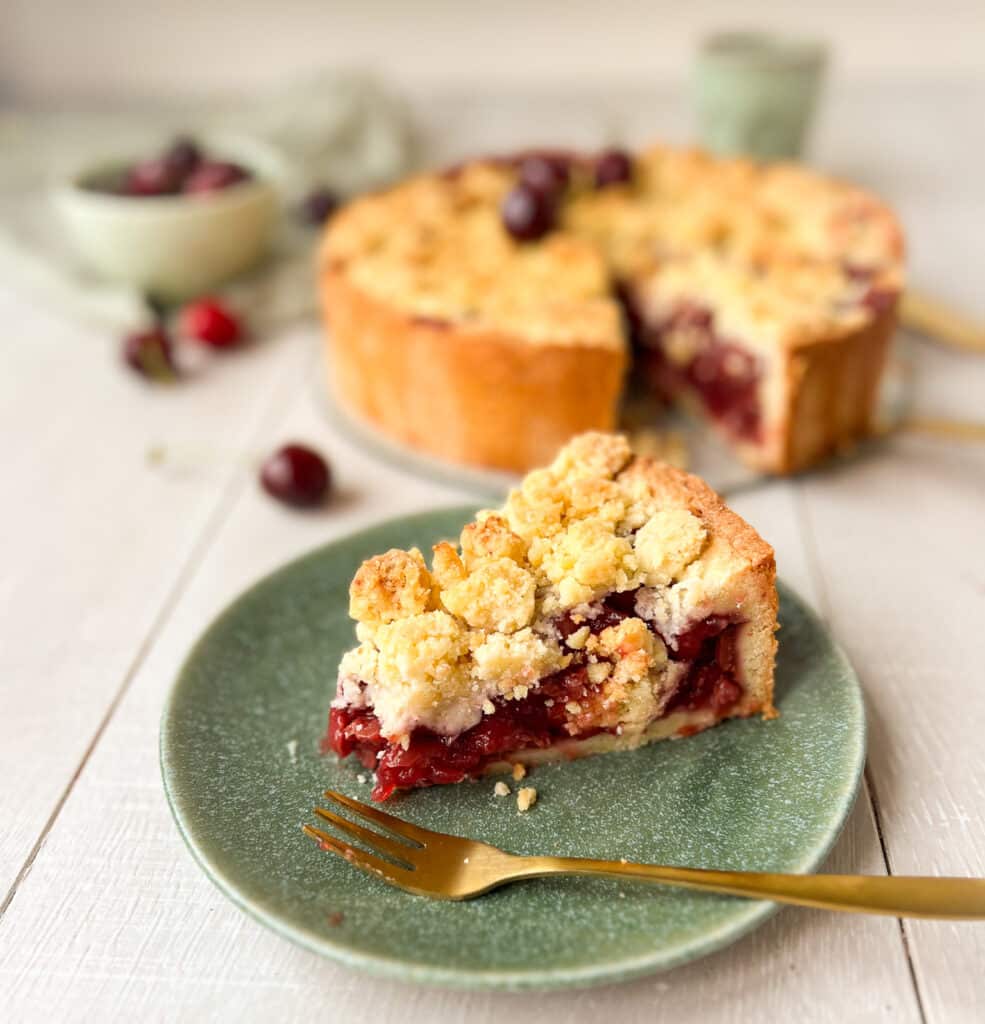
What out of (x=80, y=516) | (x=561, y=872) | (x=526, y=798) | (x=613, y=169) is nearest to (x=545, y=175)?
(x=613, y=169)

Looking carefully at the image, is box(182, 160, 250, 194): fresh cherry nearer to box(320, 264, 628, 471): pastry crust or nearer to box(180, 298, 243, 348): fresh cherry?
box(180, 298, 243, 348): fresh cherry

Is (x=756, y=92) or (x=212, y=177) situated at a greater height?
(x=756, y=92)

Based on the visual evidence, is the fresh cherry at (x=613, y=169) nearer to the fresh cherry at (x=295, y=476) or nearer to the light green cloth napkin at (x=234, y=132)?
the light green cloth napkin at (x=234, y=132)

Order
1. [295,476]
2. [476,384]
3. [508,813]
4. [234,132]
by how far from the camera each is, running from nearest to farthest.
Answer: [508,813]
[295,476]
[476,384]
[234,132]

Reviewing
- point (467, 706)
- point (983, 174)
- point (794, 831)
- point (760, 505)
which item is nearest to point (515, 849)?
point (467, 706)

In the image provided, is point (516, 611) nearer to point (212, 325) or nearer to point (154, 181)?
point (212, 325)

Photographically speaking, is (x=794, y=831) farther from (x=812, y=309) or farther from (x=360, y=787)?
(x=812, y=309)

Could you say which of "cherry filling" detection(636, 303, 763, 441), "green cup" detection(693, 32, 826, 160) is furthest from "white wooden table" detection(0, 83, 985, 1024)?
"green cup" detection(693, 32, 826, 160)
